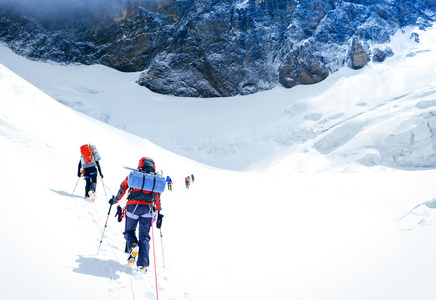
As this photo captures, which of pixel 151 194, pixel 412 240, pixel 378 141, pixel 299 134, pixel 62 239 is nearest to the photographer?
pixel 62 239

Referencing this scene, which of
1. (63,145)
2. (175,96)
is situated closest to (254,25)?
(175,96)

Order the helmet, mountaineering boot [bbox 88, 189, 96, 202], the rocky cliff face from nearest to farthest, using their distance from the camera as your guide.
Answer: the helmet
mountaineering boot [bbox 88, 189, 96, 202]
the rocky cliff face

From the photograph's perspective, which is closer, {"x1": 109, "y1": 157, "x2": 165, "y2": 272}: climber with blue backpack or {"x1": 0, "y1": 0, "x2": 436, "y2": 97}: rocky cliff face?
{"x1": 109, "y1": 157, "x2": 165, "y2": 272}: climber with blue backpack

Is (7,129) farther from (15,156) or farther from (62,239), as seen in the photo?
(62,239)

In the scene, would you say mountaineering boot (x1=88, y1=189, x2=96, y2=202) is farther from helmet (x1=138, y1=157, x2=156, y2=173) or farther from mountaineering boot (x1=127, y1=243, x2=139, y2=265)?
mountaineering boot (x1=127, y1=243, x2=139, y2=265)

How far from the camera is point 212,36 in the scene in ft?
A: 189

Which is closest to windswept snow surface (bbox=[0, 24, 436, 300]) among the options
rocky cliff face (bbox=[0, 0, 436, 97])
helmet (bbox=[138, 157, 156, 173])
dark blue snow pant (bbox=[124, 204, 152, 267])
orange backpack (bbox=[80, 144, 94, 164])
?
dark blue snow pant (bbox=[124, 204, 152, 267])

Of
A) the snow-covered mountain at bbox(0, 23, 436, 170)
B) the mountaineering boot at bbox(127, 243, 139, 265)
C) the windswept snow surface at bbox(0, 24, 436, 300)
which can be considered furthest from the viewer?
the snow-covered mountain at bbox(0, 23, 436, 170)

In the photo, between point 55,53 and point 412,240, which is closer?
point 412,240

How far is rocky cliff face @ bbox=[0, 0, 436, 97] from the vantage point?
177ft

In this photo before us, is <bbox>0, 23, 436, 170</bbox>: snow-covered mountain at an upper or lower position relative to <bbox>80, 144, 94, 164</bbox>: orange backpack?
upper

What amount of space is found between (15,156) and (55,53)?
→ 63.3 meters

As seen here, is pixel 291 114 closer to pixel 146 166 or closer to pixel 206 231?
→ pixel 206 231

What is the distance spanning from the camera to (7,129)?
868cm
